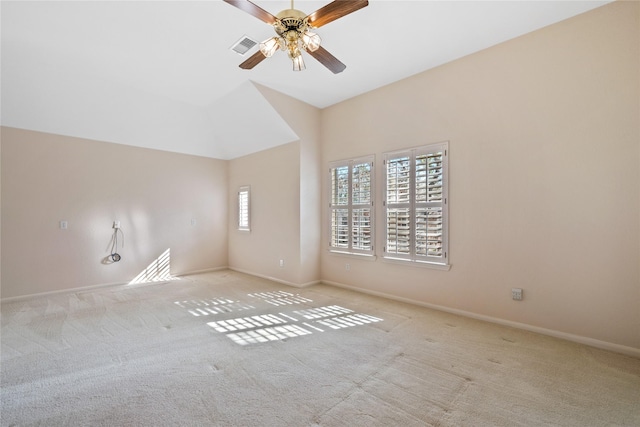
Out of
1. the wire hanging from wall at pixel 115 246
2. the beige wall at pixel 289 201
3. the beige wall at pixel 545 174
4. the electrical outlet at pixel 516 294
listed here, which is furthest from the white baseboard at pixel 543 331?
the wire hanging from wall at pixel 115 246

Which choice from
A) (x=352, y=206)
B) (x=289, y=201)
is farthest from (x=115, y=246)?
(x=352, y=206)

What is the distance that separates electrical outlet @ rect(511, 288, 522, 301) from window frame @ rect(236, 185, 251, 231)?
475 centimetres

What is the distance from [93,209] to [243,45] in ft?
12.8

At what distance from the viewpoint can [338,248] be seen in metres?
4.93

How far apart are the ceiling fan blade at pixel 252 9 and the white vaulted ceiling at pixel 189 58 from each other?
0.58m

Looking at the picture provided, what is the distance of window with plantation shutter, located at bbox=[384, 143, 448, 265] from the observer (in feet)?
12.1

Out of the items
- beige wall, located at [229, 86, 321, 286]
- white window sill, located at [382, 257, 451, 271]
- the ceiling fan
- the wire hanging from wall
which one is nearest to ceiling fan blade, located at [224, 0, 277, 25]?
the ceiling fan

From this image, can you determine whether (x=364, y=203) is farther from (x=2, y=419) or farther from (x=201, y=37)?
(x=2, y=419)

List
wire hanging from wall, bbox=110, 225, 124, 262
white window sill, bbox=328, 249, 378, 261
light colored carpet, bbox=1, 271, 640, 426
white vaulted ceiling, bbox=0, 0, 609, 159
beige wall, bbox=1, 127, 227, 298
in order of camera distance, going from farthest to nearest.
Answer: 1. wire hanging from wall, bbox=110, 225, 124, 262
2. white window sill, bbox=328, 249, 378, 261
3. beige wall, bbox=1, 127, 227, 298
4. white vaulted ceiling, bbox=0, 0, 609, 159
5. light colored carpet, bbox=1, 271, 640, 426

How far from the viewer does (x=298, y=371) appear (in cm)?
230

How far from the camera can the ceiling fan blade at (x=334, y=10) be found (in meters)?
2.05

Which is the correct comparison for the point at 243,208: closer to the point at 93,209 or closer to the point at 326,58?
the point at 93,209

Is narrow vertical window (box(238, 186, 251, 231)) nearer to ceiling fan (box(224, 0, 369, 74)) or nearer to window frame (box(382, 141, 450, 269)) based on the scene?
window frame (box(382, 141, 450, 269))

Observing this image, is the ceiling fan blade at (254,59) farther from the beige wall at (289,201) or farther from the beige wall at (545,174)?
the beige wall at (545,174)
